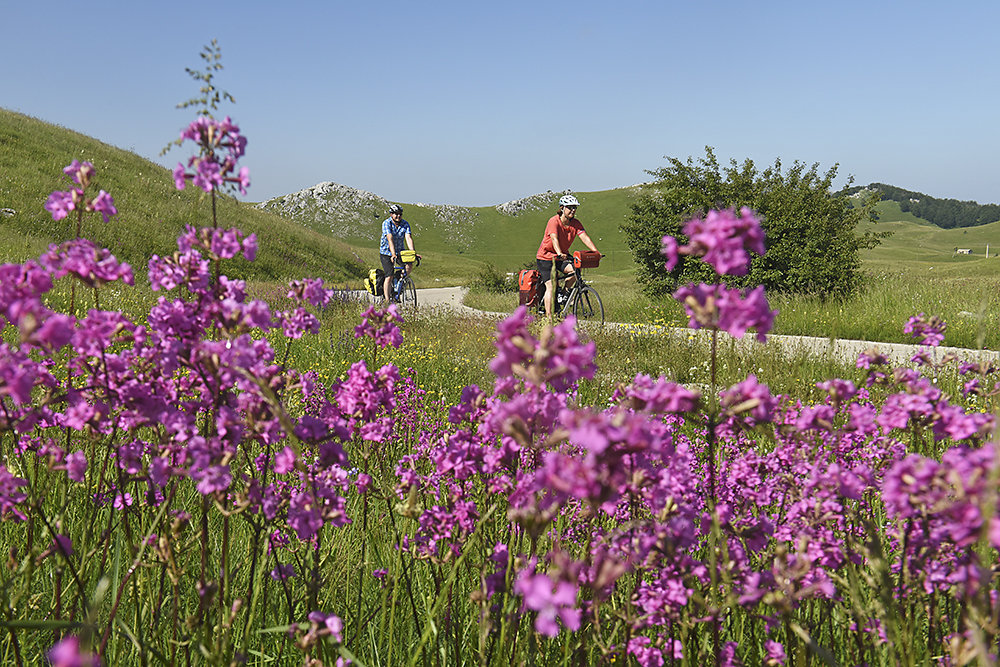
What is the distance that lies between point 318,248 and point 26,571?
4164 centimetres

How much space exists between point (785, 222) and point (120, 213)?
26.1m

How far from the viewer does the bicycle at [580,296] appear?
12383 millimetres

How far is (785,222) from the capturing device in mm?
17781

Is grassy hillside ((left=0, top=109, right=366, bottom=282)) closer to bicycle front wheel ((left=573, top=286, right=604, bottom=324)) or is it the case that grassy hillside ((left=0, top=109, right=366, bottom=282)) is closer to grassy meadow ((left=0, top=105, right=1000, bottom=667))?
bicycle front wheel ((left=573, top=286, right=604, bottom=324))

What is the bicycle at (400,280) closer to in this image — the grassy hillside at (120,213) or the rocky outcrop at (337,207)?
the grassy hillside at (120,213)

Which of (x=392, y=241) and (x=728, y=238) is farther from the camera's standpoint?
(x=392, y=241)

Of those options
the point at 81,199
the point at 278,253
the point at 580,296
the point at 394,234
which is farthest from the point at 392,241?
the point at 278,253

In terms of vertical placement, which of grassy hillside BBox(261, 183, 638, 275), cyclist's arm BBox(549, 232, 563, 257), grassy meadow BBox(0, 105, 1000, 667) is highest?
grassy hillside BBox(261, 183, 638, 275)

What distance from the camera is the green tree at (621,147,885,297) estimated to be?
17047 mm

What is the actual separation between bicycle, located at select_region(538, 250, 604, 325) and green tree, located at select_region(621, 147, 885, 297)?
455 cm

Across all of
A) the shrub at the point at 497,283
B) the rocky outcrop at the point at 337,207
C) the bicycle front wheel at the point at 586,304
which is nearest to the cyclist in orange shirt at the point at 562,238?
the bicycle front wheel at the point at 586,304

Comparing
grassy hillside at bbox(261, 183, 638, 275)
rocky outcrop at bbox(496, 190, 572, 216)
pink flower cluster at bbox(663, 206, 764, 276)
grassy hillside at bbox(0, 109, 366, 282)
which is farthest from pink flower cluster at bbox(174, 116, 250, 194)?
rocky outcrop at bbox(496, 190, 572, 216)

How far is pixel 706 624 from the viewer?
173 centimetres

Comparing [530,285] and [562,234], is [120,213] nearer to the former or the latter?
[530,285]
